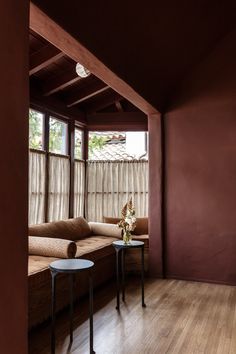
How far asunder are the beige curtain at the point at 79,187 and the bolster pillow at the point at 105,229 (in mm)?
526

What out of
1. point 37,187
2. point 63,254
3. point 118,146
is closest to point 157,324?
point 63,254

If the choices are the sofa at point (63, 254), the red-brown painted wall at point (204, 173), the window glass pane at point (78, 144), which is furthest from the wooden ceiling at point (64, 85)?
the sofa at point (63, 254)

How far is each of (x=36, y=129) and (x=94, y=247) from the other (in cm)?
186

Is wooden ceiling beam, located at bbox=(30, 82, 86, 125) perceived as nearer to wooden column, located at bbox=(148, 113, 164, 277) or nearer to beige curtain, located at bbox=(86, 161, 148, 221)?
beige curtain, located at bbox=(86, 161, 148, 221)

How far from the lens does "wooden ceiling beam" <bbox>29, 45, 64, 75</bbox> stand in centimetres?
396

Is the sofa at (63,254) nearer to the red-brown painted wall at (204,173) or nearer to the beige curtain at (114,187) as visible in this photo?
the beige curtain at (114,187)

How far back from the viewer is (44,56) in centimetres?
402

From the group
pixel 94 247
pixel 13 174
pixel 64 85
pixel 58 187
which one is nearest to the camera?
pixel 13 174

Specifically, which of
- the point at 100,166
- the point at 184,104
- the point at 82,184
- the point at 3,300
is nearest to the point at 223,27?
the point at 184,104

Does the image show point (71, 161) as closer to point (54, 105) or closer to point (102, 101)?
point (54, 105)

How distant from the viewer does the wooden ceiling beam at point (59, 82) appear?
184 inches

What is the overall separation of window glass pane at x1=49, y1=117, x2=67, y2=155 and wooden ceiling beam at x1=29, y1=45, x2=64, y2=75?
3.61 ft

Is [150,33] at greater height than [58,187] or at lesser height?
greater

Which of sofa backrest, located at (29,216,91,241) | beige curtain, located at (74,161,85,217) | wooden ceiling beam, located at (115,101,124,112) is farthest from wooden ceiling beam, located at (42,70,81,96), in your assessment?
sofa backrest, located at (29,216,91,241)
